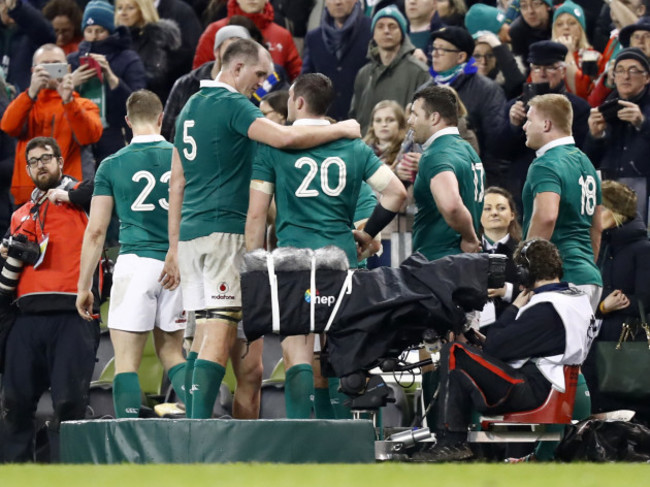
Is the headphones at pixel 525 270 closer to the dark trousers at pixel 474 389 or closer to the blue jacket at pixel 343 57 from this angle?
the dark trousers at pixel 474 389

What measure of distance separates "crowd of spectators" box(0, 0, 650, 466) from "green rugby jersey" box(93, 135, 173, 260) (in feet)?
3.95

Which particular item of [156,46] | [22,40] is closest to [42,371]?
[156,46]

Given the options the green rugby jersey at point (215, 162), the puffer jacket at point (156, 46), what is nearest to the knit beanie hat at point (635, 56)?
the green rugby jersey at point (215, 162)

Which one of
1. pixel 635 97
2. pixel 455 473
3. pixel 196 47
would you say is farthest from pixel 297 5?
pixel 455 473

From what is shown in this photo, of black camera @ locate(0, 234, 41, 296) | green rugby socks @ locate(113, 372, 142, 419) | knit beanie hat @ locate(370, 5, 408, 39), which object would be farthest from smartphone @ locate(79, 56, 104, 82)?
green rugby socks @ locate(113, 372, 142, 419)

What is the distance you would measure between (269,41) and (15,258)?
399cm

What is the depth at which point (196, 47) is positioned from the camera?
564 inches

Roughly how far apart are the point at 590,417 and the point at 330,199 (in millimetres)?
Answer: 2165

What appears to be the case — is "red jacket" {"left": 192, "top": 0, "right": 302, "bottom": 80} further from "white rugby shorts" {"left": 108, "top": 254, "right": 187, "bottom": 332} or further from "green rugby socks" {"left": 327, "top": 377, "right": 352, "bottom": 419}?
"green rugby socks" {"left": 327, "top": 377, "right": 352, "bottom": 419}

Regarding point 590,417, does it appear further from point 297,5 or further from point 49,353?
point 297,5

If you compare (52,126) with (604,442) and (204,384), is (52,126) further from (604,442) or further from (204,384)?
(604,442)

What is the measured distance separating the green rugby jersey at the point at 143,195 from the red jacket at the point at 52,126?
2885 mm

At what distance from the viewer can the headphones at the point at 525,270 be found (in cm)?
866

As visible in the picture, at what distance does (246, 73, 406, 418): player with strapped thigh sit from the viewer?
329 inches
